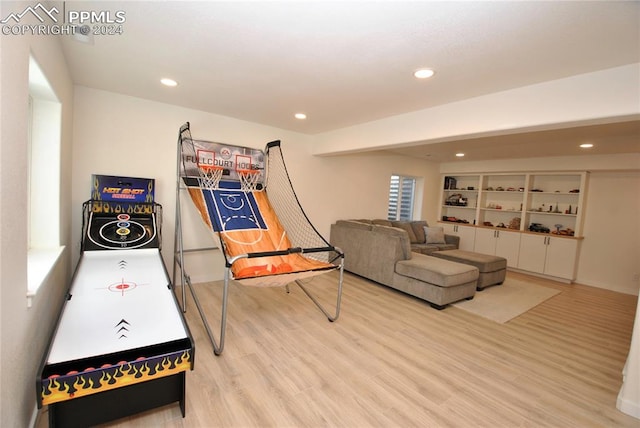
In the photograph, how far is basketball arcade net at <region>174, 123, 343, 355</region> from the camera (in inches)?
113

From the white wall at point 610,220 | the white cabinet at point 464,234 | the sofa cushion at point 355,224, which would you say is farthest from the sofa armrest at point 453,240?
the sofa cushion at point 355,224

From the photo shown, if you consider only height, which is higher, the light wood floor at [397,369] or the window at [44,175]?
the window at [44,175]

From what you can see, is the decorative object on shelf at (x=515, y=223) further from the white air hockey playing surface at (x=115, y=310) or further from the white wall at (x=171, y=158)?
the white air hockey playing surface at (x=115, y=310)

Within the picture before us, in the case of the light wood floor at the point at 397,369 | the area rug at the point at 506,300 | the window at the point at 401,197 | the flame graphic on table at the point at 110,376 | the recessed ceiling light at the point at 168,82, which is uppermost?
the recessed ceiling light at the point at 168,82

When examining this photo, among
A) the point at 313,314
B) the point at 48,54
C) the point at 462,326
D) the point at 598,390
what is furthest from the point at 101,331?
the point at 598,390

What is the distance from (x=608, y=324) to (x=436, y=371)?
2.68 m

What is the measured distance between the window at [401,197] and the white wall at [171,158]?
1.13 meters

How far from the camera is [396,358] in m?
2.39

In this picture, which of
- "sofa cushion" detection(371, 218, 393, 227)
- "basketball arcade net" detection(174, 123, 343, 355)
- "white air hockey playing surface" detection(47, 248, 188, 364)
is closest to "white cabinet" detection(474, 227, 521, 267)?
"sofa cushion" detection(371, 218, 393, 227)

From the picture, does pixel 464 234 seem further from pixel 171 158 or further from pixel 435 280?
pixel 171 158

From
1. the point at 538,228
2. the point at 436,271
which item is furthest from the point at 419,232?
the point at 436,271

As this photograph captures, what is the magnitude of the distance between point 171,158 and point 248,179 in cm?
96

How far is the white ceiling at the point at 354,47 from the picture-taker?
60.2 inches

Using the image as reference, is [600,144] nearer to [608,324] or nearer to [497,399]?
[608,324]
